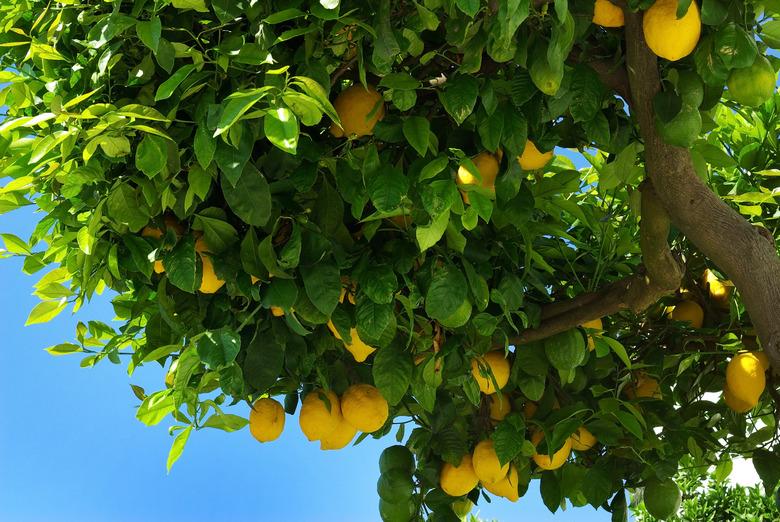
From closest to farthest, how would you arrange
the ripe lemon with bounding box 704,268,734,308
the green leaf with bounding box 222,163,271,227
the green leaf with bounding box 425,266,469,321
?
the green leaf with bounding box 222,163,271,227
the green leaf with bounding box 425,266,469,321
the ripe lemon with bounding box 704,268,734,308

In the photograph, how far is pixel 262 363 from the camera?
1.35 meters

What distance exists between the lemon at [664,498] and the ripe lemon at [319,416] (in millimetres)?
647

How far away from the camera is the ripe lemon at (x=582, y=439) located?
1833 millimetres

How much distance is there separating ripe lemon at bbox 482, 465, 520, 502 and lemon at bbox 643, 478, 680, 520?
0.26 m

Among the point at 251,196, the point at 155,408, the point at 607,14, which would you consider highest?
the point at 607,14

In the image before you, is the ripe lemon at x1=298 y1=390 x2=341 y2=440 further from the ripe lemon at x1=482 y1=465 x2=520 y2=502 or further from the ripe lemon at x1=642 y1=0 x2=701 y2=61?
the ripe lemon at x1=642 y1=0 x2=701 y2=61

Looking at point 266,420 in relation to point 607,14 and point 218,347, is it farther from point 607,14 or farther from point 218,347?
point 607,14

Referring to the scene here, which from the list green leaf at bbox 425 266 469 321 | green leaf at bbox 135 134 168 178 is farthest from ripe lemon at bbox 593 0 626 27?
green leaf at bbox 135 134 168 178

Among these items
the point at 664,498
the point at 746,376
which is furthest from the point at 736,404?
the point at 664,498

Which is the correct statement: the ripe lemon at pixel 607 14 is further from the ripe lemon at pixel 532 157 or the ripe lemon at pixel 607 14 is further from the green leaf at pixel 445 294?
the green leaf at pixel 445 294

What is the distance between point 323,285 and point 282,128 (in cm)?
33

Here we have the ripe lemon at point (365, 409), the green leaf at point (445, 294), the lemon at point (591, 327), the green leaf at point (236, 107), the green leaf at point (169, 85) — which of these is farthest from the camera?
the lemon at point (591, 327)

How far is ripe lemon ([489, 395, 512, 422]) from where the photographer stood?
6.00ft

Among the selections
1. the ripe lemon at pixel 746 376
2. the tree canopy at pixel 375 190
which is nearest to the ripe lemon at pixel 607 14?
the tree canopy at pixel 375 190
